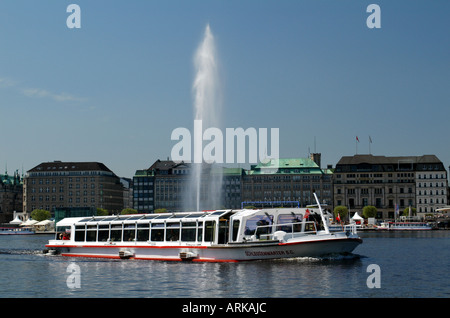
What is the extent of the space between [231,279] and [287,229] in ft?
43.5

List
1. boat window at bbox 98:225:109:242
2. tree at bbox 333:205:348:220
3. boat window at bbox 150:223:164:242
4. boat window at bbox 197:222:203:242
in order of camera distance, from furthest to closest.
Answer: tree at bbox 333:205:348:220, boat window at bbox 98:225:109:242, boat window at bbox 150:223:164:242, boat window at bbox 197:222:203:242

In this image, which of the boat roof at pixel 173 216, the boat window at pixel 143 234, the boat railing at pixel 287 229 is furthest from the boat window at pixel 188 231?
the boat railing at pixel 287 229

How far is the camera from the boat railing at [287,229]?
179ft

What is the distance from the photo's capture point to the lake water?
3866cm

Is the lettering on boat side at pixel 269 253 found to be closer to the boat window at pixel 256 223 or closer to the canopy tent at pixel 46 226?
the boat window at pixel 256 223

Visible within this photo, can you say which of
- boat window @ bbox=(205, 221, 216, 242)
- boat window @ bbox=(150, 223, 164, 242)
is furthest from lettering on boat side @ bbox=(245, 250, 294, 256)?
boat window @ bbox=(150, 223, 164, 242)

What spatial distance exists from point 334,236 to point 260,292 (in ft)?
55.9

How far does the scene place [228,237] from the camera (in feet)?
184

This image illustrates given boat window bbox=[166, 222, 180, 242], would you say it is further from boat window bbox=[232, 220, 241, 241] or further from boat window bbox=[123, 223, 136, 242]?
boat window bbox=[232, 220, 241, 241]
